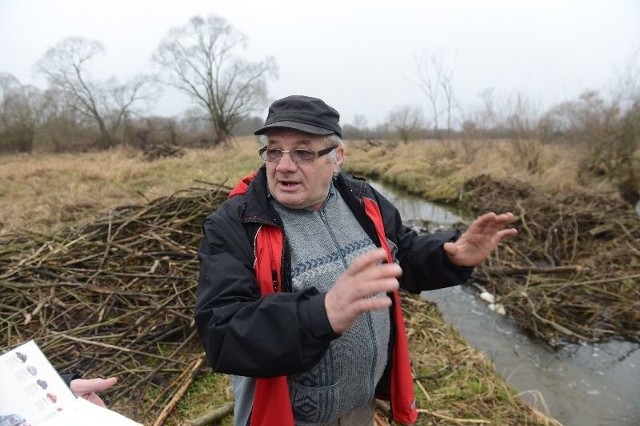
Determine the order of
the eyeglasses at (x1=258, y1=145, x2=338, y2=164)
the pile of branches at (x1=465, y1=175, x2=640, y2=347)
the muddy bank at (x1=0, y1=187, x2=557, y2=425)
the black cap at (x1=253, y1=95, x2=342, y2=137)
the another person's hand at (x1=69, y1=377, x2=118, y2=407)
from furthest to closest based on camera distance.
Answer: the pile of branches at (x1=465, y1=175, x2=640, y2=347), the muddy bank at (x1=0, y1=187, x2=557, y2=425), the eyeglasses at (x1=258, y1=145, x2=338, y2=164), the black cap at (x1=253, y1=95, x2=342, y2=137), the another person's hand at (x1=69, y1=377, x2=118, y2=407)

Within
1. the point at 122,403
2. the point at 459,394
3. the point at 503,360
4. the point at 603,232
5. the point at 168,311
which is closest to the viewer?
the point at 122,403

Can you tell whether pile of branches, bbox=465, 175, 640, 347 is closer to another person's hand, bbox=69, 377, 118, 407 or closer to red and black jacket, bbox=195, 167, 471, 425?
red and black jacket, bbox=195, 167, 471, 425

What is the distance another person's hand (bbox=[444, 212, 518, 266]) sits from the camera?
1.78m

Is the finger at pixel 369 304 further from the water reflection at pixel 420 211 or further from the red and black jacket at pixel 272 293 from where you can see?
the water reflection at pixel 420 211

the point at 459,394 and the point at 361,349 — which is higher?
the point at 361,349

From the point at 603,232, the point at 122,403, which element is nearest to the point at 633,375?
the point at 603,232

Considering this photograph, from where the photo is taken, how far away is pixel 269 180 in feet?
5.67

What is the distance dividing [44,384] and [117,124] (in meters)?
33.1

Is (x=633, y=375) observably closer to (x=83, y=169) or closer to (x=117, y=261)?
(x=117, y=261)

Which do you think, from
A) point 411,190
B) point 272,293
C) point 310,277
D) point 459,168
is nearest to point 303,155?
point 310,277

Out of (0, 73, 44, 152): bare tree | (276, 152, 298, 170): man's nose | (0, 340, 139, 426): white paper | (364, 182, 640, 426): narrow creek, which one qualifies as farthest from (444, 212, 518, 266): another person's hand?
(0, 73, 44, 152): bare tree

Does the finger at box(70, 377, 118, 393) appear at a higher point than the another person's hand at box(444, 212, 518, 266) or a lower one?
lower

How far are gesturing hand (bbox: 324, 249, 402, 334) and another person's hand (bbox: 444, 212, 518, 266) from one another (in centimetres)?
83

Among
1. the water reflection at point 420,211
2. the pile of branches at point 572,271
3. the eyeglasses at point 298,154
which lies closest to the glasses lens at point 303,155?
the eyeglasses at point 298,154
